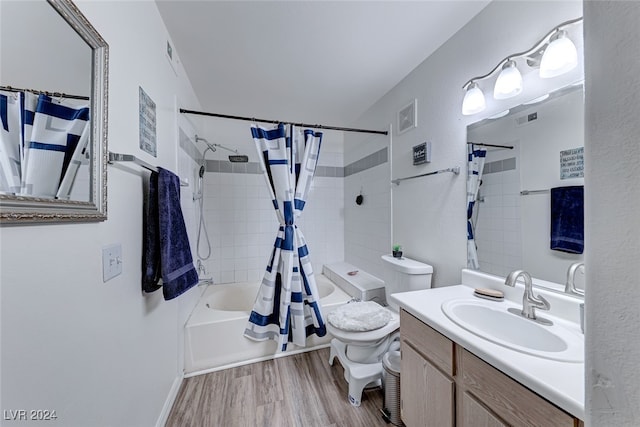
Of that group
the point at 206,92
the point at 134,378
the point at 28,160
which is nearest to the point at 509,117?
the point at 28,160

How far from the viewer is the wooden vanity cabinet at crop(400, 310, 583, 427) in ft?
2.17

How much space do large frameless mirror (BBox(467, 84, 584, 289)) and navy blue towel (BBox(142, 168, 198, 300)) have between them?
1.72 m

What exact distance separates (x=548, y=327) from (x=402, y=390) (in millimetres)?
751

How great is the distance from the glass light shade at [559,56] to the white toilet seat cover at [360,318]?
1.60m

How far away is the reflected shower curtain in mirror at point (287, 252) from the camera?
6.24 feet

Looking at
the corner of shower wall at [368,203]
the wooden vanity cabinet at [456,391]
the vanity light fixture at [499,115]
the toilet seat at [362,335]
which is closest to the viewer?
the wooden vanity cabinet at [456,391]

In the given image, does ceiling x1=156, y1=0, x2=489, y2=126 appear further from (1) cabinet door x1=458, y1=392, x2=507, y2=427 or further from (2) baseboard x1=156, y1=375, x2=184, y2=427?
(2) baseboard x1=156, y1=375, x2=184, y2=427

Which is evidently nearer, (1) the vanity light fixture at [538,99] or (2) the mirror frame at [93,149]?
Result: (2) the mirror frame at [93,149]

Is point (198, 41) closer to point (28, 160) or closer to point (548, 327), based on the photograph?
point (28, 160)

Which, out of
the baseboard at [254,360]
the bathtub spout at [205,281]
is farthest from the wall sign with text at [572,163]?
the bathtub spout at [205,281]

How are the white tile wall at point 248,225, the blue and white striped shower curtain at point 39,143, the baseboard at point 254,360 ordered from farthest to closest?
the white tile wall at point 248,225 → the baseboard at point 254,360 → the blue and white striped shower curtain at point 39,143

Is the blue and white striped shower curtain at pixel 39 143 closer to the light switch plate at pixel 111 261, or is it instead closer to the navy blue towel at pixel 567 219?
the light switch plate at pixel 111 261

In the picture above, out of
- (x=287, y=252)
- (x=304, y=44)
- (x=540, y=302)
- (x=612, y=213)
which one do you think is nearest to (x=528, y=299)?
(x=540, y=302)

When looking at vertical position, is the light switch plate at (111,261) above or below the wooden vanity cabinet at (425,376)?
above
